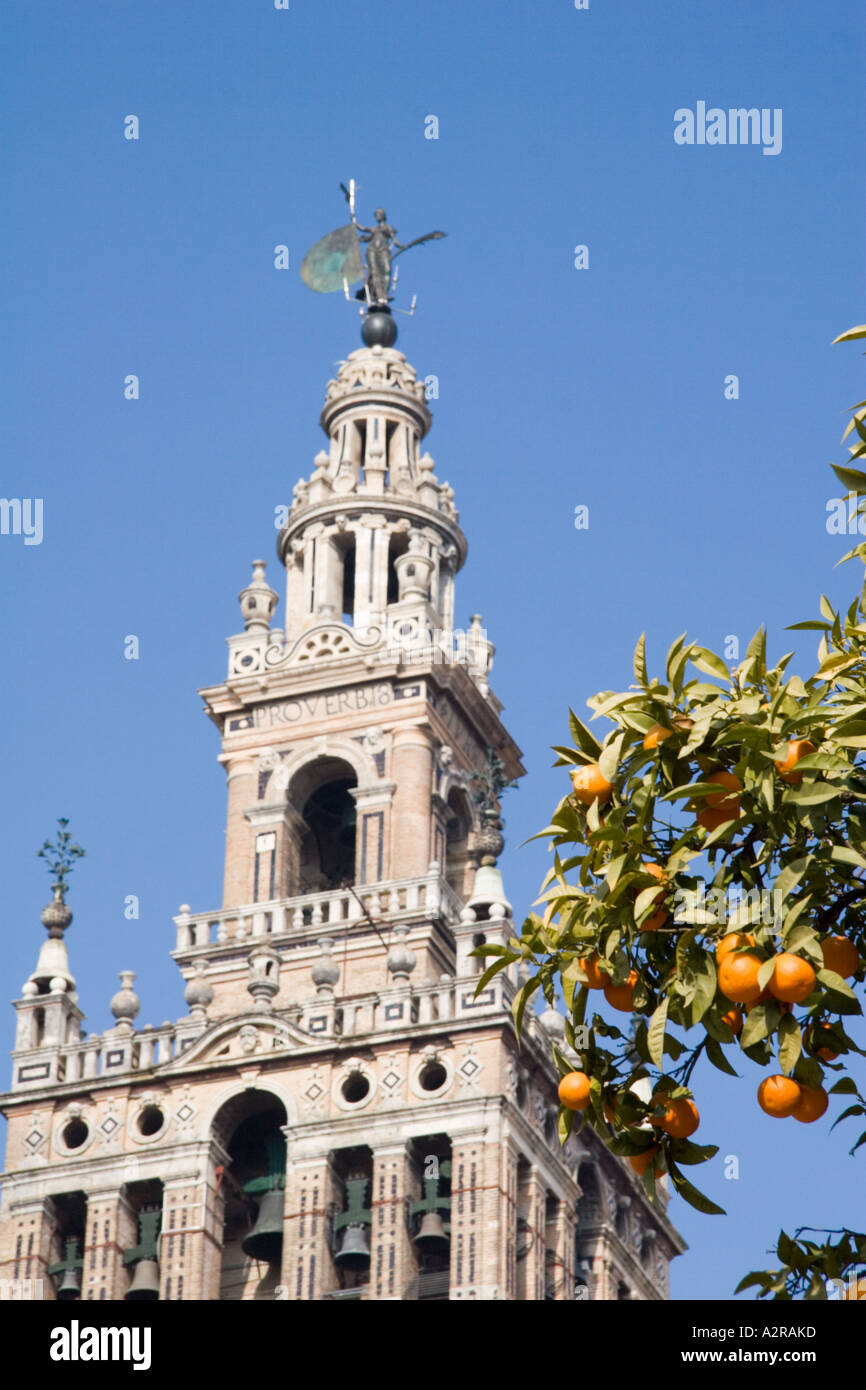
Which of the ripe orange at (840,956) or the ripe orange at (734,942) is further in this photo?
the ripe orange at (840,956)

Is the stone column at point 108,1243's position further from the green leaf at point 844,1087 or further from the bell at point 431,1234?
the green leaf at point 844,1087

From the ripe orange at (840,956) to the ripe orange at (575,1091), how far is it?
1543 millimetres

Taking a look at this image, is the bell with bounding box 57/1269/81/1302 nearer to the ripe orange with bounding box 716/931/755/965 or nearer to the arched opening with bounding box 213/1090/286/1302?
the arched opening with bounding box 213/1090/286/1302

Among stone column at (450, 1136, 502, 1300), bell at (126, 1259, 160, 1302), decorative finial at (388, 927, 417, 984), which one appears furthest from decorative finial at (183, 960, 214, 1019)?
stone column at (450, 1136, 502, 1300)

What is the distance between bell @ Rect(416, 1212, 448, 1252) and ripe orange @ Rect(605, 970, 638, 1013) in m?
37.4

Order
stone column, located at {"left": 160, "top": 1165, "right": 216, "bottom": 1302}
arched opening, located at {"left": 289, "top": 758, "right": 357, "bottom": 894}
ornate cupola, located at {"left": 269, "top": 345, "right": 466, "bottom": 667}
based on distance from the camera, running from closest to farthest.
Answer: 1. stone column, located at {"left": 160, "top": 1165, "right": 216, "bottom": 1302}
2. arched opening, located at {"left": 289, "top": 758, "right": 357, "bottom": 894}
3. ornate cupola, located at {"left": 269, "top": 345, "right": 466, "bottom": 667}

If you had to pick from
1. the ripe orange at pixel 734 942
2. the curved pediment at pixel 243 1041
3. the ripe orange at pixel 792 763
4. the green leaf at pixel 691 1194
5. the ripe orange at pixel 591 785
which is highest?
the curved pediment at pixel 243 1041

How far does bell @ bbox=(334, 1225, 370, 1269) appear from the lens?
2021 inches

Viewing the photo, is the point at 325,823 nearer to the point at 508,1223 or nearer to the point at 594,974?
the point at 508,1223

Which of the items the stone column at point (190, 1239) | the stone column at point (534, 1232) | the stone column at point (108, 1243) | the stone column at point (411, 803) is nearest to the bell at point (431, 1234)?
the stone column at point (534, 1232)

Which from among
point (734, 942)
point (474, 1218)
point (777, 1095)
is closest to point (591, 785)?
point (734, 942)

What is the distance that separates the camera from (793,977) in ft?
44.0

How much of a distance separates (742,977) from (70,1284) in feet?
140

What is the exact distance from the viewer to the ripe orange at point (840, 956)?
13.9 m
